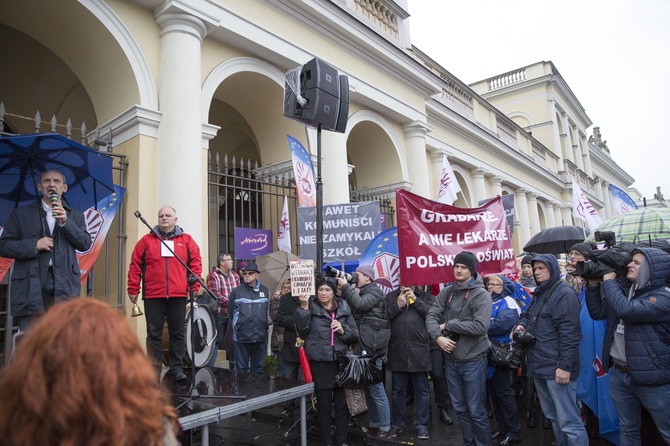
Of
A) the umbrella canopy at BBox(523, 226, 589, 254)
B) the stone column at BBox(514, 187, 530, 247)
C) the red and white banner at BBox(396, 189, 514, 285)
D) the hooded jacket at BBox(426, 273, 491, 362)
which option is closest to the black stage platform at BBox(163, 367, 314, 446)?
the hooded jacket at BBox(426, 273, 491, 362)

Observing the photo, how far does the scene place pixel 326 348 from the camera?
4.67 m

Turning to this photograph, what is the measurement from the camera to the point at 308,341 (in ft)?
15.6

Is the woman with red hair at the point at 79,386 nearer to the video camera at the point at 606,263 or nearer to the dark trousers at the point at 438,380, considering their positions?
the video camera at the point at 606,263

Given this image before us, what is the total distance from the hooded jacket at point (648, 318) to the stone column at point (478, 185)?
13680 millimetres

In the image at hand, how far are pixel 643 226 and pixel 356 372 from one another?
3.62m

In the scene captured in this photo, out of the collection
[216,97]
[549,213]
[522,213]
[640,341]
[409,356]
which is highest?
[216,97]

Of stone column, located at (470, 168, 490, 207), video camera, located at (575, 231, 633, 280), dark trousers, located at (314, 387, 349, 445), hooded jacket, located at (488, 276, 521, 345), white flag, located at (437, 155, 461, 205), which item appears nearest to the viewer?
video camera, located at (575, 231, 633, 280)

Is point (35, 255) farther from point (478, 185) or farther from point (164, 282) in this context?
point (478, 185)

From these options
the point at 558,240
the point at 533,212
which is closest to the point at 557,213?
the point at 533,212

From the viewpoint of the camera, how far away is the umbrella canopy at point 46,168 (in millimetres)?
3930

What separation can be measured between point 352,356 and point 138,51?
5.45m

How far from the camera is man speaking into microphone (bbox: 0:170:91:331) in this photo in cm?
371

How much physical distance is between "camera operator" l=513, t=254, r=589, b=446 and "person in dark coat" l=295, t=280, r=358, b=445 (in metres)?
1.74

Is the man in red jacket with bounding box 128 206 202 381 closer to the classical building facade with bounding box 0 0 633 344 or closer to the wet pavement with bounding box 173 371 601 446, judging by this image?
the wet pavement with bounding box 173 371 601 446
